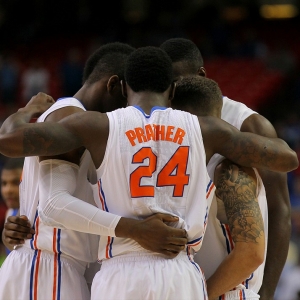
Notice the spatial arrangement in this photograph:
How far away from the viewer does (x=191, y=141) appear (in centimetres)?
393

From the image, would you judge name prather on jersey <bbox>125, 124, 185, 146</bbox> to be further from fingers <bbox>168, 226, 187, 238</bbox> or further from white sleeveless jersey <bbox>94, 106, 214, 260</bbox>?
fingers <bbox>168, 226, 187, 238</bbox>

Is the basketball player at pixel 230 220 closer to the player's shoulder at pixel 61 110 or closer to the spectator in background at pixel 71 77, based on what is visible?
the player's shoulder at pixel 61 110

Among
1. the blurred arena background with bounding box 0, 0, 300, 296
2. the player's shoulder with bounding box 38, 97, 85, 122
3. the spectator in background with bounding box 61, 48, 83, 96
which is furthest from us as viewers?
the blurred arena background with bounding box 0, 0, 300, 296

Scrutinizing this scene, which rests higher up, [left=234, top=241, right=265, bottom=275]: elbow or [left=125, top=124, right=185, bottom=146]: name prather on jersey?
[left=125, top=124, right=185, bottom=146]: name prather on jersey

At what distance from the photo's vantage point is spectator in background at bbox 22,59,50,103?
674 inches

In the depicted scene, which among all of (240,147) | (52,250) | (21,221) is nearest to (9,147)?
(21,221)

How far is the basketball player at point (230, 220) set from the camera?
397cm

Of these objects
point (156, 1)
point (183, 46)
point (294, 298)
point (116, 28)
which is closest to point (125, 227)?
point (183, 46)

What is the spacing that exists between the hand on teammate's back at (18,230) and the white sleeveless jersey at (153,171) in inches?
25.3

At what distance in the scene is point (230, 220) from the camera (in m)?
4.02

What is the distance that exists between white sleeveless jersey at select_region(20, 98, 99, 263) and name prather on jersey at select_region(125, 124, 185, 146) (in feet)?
1.68

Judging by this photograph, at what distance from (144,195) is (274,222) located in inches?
45.2

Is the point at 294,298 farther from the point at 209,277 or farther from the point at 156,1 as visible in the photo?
the point at 156,1

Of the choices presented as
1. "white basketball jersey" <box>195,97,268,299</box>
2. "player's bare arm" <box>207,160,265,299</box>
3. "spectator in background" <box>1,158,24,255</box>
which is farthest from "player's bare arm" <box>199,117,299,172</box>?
"spectator in background" <box>1,158,24,255</box>
